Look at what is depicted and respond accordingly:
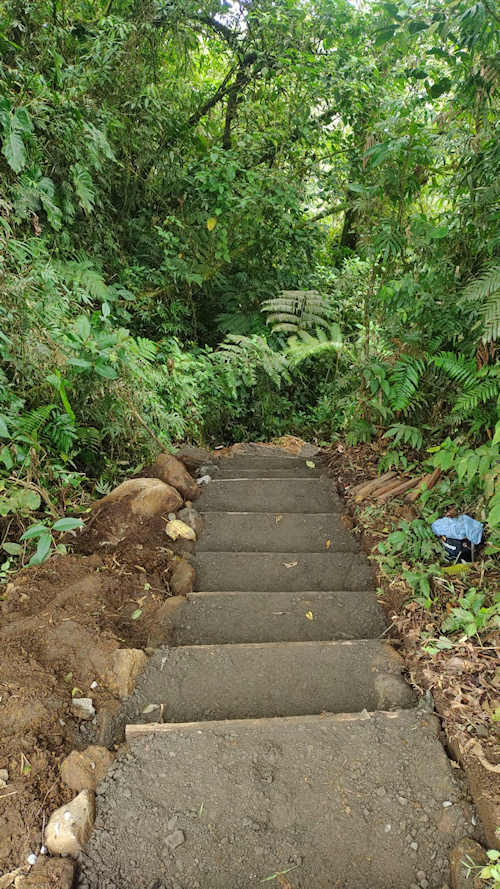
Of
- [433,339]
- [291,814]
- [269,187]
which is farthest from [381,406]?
[269,187]

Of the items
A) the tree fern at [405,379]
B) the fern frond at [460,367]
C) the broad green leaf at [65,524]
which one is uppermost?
the fern frond at [460,367]

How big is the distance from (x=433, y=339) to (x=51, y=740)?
3.14 metres

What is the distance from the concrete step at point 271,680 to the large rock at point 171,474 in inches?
63.8

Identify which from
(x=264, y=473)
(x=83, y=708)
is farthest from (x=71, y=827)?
(x=264, y=473)

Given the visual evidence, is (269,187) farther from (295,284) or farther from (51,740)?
(51,740)

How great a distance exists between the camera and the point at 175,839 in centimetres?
144

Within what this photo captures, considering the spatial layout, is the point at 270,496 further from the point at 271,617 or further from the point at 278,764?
the point at 278,764

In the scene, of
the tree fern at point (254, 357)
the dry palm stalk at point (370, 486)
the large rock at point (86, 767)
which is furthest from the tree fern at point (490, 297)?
the tree fern at point (254, 357)

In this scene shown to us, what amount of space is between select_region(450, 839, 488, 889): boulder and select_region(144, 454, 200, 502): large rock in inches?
102

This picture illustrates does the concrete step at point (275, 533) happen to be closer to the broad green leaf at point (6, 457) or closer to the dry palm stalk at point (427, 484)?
the dry palm stalk at point (427, 484)

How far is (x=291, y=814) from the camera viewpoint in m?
1.52

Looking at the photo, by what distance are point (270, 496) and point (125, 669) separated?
204cm

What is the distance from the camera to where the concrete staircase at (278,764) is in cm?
141

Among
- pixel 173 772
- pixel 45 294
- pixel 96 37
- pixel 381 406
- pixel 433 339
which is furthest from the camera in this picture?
pixel 96 37
